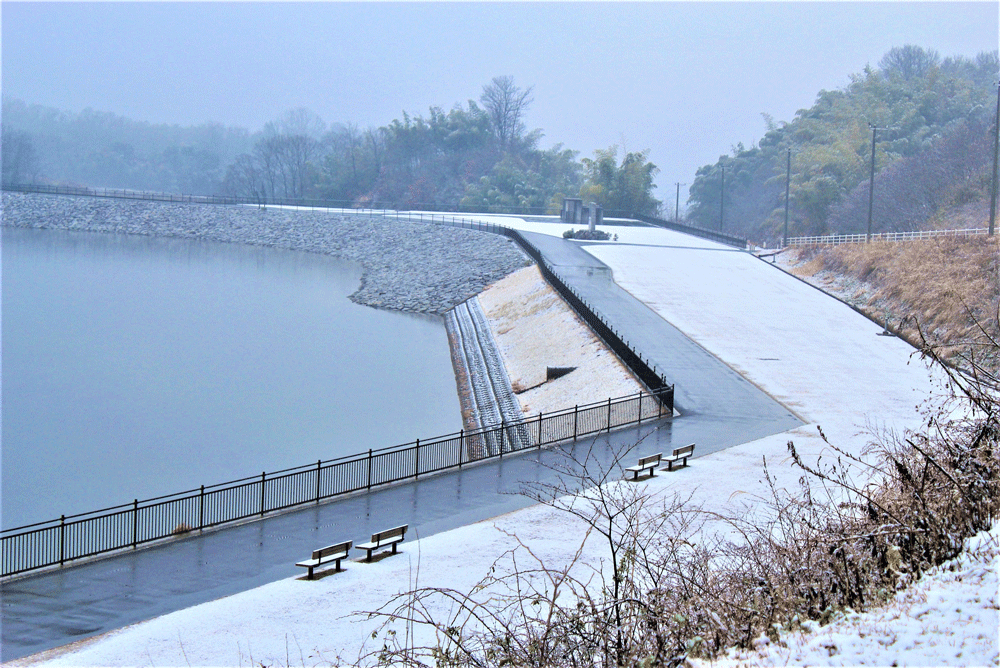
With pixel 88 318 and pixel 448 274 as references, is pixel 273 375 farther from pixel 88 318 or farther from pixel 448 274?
pixel 448 274

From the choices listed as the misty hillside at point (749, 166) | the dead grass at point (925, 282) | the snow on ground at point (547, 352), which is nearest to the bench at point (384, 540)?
A: the snow on ground at point (547, 352)

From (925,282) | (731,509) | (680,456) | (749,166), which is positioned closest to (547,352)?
(680,456)

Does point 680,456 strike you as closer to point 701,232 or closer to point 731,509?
point 731,509

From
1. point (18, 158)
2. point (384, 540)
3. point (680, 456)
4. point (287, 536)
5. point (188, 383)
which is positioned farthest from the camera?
point (18, 158)

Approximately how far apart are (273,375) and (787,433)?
65.1 feet

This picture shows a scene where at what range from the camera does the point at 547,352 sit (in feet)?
121

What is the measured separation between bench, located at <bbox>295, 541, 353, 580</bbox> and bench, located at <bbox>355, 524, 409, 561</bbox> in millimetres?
249

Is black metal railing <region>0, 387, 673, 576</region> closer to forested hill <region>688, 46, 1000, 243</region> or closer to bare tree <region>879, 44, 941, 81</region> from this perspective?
forested hill <region>688, 46, 1000, 243</region>

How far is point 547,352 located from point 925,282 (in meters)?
17.1

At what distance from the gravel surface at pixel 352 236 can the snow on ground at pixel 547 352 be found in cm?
924

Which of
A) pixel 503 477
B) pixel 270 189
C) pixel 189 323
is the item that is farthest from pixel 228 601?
pixel 270 189

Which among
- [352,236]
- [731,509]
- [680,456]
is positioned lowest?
[731,509]

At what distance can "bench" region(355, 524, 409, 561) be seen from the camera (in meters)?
14.3

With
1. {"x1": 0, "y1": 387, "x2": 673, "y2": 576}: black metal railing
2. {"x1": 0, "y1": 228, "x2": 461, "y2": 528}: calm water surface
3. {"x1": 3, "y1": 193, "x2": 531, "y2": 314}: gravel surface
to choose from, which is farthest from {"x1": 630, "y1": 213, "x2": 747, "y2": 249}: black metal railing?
{"x1": 0, "y1": 387, "x2": 673, "y2": 576}: black metal railing
